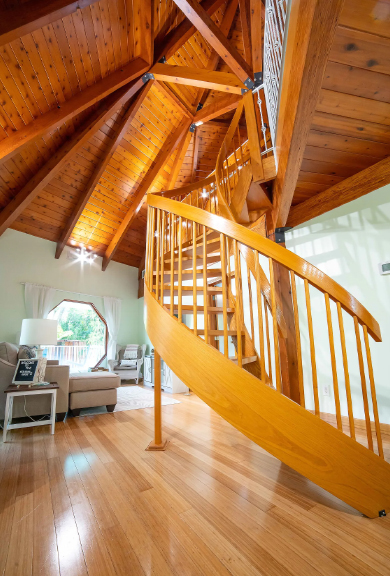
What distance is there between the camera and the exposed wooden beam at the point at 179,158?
5.34 metres

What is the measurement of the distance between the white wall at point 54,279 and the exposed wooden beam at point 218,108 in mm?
4314

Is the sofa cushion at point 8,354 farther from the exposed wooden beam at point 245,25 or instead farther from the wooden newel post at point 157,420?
the exposed wooden beam at point 245,25

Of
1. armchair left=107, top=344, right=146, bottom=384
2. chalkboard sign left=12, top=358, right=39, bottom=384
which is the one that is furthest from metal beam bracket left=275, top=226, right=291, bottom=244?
armchair left=107, top=344, right=146, bottom=384

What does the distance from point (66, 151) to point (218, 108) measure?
270cm

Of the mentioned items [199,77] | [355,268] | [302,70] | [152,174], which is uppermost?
[199,77]

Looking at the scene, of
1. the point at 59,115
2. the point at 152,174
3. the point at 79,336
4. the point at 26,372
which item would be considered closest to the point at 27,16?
the point at 59,115

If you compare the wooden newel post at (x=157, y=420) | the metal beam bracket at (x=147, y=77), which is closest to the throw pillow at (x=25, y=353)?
the wooden newel post at (x=157, y=420)

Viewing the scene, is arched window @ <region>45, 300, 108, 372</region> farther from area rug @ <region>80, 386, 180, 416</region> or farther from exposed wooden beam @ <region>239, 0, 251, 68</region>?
exposed wooden beam @ <region>239, 0, 251, 68</region>

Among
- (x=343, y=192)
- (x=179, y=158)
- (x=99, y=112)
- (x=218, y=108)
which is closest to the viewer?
(x=343, y=192)

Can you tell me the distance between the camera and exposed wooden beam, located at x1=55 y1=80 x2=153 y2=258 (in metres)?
4.33

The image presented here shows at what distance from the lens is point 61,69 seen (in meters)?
3.38

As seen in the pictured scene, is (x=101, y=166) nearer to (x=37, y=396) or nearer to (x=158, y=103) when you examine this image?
(x=158, y=103)

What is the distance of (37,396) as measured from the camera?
3.21m

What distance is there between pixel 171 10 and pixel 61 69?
187 centimetres
